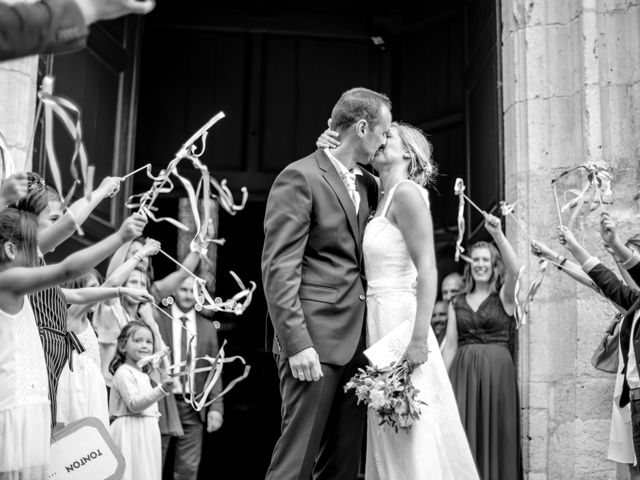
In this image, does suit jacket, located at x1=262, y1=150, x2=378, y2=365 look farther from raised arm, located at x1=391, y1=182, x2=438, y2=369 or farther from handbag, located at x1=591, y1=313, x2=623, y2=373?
handbag, located at x1=591, y1=313, x2=623, y2=373

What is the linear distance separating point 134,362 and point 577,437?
2702 millimetres

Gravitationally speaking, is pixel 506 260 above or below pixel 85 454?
above

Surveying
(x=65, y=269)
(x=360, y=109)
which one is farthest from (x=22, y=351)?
(x=360, y=109)

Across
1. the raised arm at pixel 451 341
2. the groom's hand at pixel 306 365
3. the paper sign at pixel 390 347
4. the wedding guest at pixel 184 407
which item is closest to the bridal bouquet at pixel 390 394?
the paper sign at pixel 390 347

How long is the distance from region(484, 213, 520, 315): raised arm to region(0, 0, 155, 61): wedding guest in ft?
10.1

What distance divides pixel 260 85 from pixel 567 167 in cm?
476

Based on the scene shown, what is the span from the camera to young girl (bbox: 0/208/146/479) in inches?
129

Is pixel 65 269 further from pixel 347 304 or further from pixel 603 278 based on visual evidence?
pixel 603 278

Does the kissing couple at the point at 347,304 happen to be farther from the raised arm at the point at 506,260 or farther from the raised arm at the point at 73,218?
the raised arm at the point at 506,260

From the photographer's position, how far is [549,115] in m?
5.86

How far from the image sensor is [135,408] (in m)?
5.41

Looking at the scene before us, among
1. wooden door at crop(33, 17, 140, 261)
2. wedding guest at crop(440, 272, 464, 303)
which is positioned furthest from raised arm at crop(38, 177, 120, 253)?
wedding guest at crop(440, 272, 464, 303)

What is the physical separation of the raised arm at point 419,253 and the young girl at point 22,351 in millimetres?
1178

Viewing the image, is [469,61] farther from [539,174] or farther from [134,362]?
[134,362]
